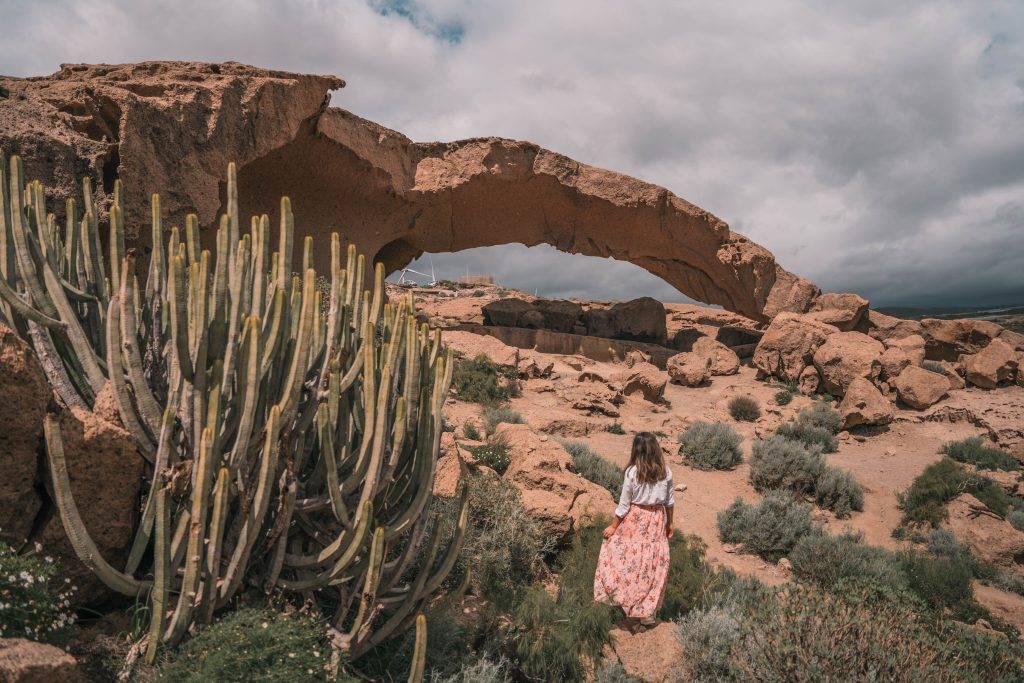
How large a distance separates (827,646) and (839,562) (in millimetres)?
3529

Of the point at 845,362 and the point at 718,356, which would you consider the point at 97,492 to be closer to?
the point at 845,362

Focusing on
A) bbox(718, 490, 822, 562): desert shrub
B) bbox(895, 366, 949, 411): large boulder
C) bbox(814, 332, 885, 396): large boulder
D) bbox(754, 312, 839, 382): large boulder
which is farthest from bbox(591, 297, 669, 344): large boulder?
bbox(718, 490, 822, 562): desert shrub

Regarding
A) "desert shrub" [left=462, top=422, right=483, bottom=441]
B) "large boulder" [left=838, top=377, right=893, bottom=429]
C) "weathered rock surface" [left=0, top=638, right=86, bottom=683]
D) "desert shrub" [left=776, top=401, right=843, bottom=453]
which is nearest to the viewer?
"weathered rock surface" [left=0, top=638, right=86, bottom=683]

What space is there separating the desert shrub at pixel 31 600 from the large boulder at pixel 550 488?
3.76 m

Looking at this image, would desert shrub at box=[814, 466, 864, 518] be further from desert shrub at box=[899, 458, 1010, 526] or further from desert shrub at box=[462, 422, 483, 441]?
desert shrub at box=[462, 422, 483, 441]

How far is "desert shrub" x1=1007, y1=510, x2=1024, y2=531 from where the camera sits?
758 centimetres

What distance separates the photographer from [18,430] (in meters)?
2.18

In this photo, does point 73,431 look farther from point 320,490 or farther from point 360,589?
point 360,589

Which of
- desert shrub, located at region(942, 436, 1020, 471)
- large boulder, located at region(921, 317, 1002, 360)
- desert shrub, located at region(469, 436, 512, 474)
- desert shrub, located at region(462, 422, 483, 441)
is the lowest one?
desert shrub, located at region(462, 422, 483, 441)

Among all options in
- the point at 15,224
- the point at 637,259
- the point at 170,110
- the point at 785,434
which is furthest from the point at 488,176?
the point at 15,224

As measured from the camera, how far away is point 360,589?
9.45ft

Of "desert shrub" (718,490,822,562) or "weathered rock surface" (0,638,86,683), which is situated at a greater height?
"weathered rock surface" (0,638,86,683)

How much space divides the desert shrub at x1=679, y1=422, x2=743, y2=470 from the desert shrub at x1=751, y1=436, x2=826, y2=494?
60 centimetres

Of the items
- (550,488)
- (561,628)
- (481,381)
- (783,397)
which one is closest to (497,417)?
(481,381)
